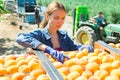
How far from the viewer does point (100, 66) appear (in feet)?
7.79

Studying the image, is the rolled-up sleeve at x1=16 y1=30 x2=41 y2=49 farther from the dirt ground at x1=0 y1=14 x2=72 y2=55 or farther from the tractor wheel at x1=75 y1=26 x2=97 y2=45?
the dirt ground at x1=0 y1=14 x2=72 y2=55

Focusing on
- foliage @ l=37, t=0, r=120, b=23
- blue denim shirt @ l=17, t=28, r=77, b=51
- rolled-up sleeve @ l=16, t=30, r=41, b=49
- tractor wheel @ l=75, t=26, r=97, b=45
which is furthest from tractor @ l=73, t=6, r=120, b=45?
Answer: rolled-up sleeve @ l=16, t=30, r=41, b=49

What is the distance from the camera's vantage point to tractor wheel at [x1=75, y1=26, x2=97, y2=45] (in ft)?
28.4

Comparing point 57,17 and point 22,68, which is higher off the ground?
point 57,17

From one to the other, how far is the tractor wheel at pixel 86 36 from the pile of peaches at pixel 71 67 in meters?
6.03

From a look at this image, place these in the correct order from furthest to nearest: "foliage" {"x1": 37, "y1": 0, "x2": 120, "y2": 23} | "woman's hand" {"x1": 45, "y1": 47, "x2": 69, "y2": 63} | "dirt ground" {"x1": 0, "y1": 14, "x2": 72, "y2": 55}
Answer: "foliage" {"x1": 37, "y1": 0, "x2": 120, "y2": 23} < "dirt ground" {"x1": 0, "y1": 14, "x2": 72, "y2": 55} < "woman's hand" {"x1": 45, "y1": 47, "x2": 69, "y2": 63}

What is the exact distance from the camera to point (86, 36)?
363 inches

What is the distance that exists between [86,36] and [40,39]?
21.7ft

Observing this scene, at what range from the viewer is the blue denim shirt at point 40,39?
97.7 inches

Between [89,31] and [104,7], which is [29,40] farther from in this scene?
[104,7]

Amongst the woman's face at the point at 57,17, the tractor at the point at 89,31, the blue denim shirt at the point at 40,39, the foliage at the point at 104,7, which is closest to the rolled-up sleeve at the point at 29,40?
the blue denim shirt at the point at 40,39

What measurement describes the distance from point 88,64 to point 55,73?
579 mm

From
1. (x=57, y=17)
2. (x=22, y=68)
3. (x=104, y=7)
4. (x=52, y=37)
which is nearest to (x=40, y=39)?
(x=52, y=37)

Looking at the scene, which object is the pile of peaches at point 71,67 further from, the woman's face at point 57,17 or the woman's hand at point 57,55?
the woman's face at point 57,17
